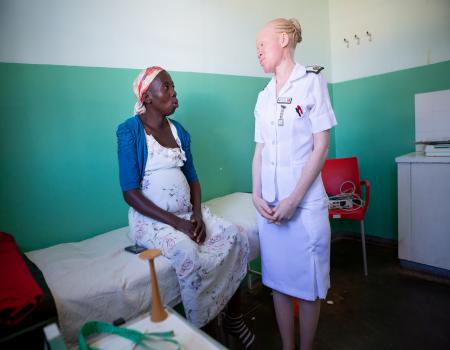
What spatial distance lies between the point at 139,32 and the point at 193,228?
127 centimetres

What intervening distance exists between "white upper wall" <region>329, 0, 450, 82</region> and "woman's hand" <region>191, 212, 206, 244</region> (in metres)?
2.49

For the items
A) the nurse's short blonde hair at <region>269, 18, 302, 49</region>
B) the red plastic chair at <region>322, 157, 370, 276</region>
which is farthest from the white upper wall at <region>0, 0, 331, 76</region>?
the red plastic chair at <region>322, 157, 370, 276</region>

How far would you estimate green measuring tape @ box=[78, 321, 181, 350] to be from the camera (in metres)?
0.72

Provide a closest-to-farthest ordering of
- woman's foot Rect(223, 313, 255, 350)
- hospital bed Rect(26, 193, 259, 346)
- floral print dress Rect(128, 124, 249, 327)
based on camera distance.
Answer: hospital bed Rect(26, 193, 259, 346)
floral print dress Rect(128, 124, 249, 327)
woman's foot Rect(223, 313, 255, 350)

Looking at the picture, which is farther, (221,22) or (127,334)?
(221,22)

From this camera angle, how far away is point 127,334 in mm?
739

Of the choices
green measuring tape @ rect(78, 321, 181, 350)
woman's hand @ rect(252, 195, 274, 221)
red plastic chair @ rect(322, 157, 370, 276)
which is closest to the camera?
green measuring tape @ rect(78, 321, 181, 350)

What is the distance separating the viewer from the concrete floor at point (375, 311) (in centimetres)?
171

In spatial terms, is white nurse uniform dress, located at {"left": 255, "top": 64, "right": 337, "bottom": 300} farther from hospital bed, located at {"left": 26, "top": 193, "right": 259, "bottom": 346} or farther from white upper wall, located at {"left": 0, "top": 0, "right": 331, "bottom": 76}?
white upper wall, located at {"left": 0, "top": 0, "right": 331, "bottom": 76}

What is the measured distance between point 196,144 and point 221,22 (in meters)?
0.97

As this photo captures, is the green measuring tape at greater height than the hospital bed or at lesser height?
greater

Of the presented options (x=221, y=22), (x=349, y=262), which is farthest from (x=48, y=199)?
(x=349, y=262)

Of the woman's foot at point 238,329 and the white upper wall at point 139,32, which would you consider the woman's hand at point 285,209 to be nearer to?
the woman's foot at point 238,329

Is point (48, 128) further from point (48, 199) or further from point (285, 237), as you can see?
point (285, 237)
